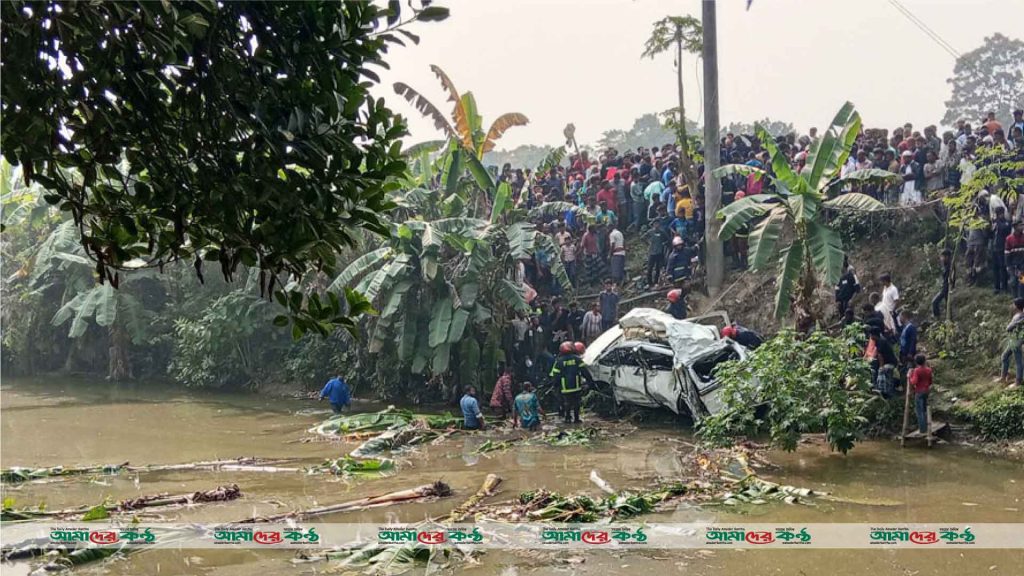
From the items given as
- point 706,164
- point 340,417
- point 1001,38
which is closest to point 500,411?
point 340,417

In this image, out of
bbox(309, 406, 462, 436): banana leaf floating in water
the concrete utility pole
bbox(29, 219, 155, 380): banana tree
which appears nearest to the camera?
bbox(309, 406, 462, 436): banana leaf floating in water

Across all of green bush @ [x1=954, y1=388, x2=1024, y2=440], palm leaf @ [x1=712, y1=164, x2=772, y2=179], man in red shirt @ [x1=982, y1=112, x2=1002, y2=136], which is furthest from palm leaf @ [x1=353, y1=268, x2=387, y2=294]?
man in red shirt @ [x1=982, y1=112, x2=1002, y2=136]

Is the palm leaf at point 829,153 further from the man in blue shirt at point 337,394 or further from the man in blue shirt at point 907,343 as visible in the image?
the man in blue shirt at point 337,394

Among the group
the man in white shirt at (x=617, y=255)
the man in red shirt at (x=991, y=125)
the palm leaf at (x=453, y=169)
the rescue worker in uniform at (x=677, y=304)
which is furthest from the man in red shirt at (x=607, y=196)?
the man in red shirt at (x=991, y=125)

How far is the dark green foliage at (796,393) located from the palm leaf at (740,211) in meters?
2.53

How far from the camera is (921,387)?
1144 cm

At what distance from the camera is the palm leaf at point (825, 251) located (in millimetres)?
12547

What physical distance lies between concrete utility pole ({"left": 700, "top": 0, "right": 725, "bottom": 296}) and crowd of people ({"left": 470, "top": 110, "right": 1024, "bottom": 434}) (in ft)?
1.77

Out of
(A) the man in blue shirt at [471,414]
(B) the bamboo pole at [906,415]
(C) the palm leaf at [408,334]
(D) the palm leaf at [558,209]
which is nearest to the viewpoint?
(B) the bamboo pole at [906,415]

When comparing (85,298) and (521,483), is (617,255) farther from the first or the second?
(85,298)

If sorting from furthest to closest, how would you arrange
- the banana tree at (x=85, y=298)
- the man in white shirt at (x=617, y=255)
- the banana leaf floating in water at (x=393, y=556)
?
the banana tree at (x=85, y=298) → the man in white shirt at (x=617, y=255) → the banana leaf floating in water at (x=393, y=556)

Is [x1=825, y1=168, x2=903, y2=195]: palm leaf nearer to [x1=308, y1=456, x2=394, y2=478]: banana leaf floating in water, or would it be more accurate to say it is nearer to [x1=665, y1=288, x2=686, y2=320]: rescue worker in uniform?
[x1=665, y1=288, x2=686, y2=320]: rescue worker in uniform

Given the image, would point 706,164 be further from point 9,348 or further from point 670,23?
point 9,348

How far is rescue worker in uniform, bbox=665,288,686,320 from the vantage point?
16.0 meters
